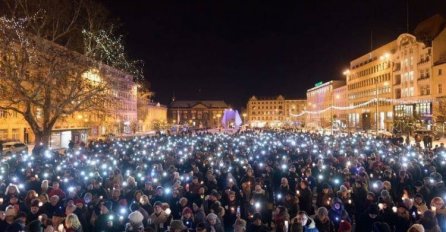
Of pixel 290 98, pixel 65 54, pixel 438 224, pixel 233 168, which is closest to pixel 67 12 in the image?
pixel 65 54

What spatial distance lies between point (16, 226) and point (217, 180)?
6963 millimetres

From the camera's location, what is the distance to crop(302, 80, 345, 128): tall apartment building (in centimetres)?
11399

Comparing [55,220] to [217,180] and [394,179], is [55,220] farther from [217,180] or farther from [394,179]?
[394,179]

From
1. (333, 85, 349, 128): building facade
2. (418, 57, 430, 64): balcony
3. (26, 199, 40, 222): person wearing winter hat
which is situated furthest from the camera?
(333, 85, 349, 128): building facade

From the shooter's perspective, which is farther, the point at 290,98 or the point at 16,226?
the point at 290,98

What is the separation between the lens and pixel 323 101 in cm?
13138

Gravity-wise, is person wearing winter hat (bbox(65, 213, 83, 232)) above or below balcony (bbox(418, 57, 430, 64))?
below

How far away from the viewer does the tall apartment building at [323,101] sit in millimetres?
113994

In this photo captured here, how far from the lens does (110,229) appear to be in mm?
9422

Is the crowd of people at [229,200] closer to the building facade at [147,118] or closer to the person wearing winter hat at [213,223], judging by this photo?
the person wearing winter hat at [213,223]

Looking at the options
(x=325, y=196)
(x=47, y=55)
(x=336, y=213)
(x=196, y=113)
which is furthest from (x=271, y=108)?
(x=336, y=213)

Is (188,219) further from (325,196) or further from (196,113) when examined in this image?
Result: (196,113)

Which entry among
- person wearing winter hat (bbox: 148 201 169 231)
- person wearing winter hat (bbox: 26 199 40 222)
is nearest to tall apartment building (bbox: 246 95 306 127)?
person wearing winter hat (bbox: 26 199 40 222)

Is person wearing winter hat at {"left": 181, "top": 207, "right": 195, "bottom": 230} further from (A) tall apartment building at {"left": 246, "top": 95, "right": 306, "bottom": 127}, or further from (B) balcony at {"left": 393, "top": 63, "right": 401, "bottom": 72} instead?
(A) tall apartment building at {"left": 246, "top": 95, "right": 306, "bottom": 127}
